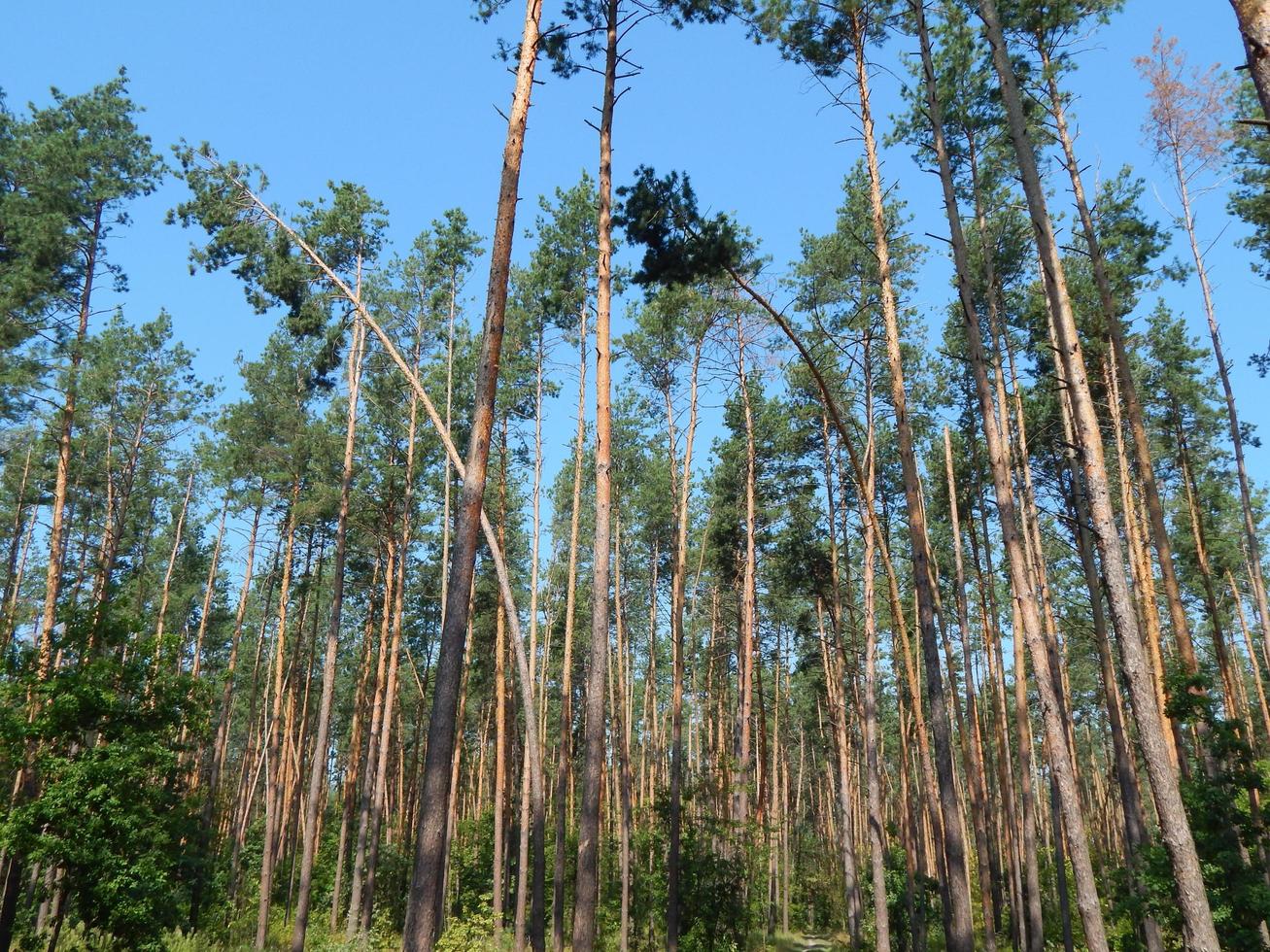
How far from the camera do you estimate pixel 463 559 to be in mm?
7691

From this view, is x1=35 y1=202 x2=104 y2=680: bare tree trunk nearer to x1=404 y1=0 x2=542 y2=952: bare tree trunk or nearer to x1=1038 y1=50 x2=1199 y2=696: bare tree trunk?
x1=404 y1=0 x2=542 y2=952: bare tree trunk

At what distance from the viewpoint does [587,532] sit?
28.0m

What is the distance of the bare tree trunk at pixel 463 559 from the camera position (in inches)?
268

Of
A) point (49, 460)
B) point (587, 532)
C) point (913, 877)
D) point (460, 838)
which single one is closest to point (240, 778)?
point (460, 838)

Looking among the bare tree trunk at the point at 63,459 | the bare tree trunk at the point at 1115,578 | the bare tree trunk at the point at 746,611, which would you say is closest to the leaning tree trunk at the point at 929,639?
the bare tree trunk at the point at 1115,578

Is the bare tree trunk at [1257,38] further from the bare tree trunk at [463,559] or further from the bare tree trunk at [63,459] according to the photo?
the bare tree trunk at [63,459]

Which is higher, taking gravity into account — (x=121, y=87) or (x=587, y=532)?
(x=121, y=87)

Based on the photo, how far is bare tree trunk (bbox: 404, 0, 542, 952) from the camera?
22.3 feet

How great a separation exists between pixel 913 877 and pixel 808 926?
445 inches

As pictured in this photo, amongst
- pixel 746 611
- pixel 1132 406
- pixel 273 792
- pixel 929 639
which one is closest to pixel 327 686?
pixel 273 792

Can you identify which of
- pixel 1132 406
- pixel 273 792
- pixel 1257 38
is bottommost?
pixel 273 792

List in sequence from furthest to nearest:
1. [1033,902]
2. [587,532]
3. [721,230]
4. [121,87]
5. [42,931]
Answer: [587,532]
[121,87]
[1033,902]
[42,931]
[721,230]

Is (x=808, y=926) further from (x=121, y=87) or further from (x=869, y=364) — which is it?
(x=121, y=87)

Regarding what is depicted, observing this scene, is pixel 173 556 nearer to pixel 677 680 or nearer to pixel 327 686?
pixel 327 686
